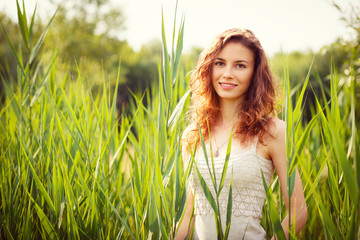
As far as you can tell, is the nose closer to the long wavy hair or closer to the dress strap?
the long wavy hair

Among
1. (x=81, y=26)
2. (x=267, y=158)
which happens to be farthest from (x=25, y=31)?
(x=81, y=26)

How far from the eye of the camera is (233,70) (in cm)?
109

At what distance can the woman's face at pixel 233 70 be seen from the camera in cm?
108

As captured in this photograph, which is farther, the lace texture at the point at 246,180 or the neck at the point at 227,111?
the neck at the point at 227,111

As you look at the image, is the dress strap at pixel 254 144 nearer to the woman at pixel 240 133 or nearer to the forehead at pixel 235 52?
the woman at pixel 240 133

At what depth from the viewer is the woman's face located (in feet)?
3.56

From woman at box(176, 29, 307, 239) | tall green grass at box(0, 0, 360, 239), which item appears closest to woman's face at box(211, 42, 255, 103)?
woman at box(176, 29, 307, 239)

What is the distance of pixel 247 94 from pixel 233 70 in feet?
0.41

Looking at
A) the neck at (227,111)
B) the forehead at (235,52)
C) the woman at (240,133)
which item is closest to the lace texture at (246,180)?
the woman at (240,133)

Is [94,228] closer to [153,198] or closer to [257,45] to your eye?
[153,198]

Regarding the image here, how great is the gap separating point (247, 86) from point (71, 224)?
775 mm

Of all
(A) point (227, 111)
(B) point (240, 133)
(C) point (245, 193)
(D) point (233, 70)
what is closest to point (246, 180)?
(C) point (245, 193)

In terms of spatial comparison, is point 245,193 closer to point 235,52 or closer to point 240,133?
point 240,133

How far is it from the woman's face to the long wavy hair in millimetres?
22
